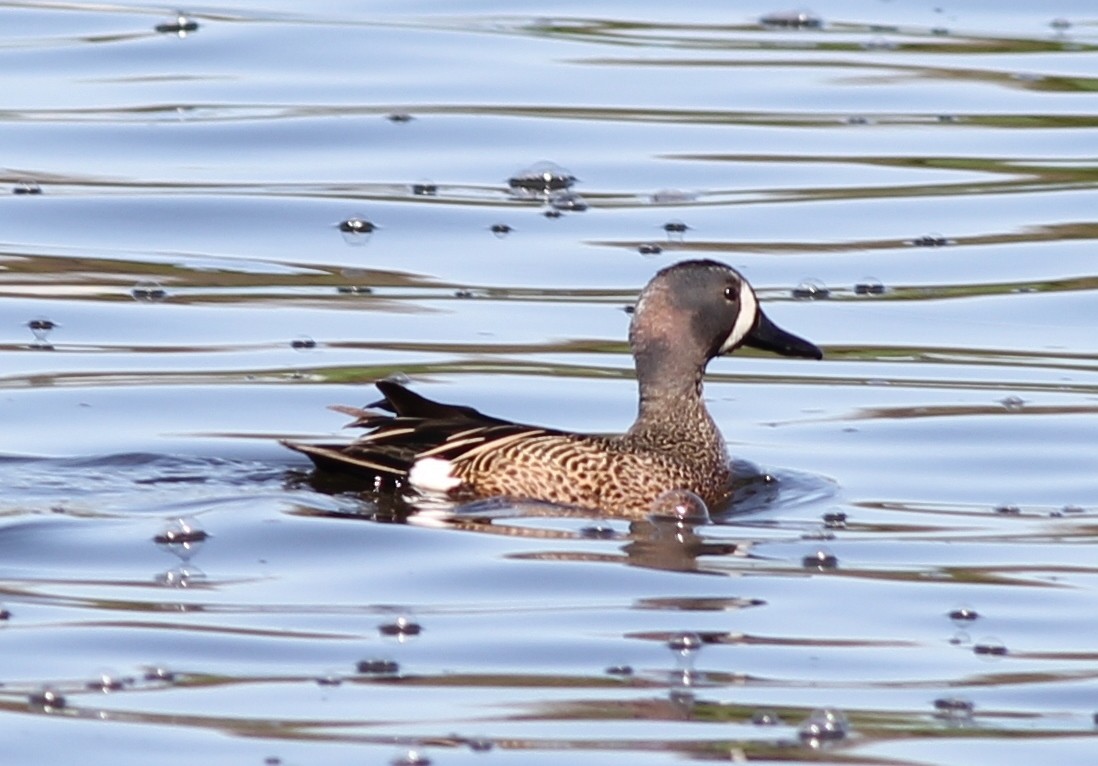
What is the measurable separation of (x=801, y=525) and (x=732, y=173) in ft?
21.2

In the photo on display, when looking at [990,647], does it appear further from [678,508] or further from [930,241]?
[930,241]

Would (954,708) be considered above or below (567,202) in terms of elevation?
below

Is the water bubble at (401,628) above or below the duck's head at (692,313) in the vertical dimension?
below

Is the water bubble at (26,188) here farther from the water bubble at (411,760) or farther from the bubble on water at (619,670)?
the water bubble at (411,760)

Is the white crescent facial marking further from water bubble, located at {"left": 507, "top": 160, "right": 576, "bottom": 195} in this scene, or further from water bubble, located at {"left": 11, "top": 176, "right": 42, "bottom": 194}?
water bubble, located at {"left": 11, "top": 176, "right": 42, "bottom": 194}

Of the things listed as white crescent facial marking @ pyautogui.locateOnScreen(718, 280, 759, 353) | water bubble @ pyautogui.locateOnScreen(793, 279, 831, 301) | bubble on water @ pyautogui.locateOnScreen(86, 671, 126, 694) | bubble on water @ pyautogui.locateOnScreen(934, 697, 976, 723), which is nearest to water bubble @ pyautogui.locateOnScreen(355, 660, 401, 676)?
bubble on water @ pyautogui.locateOnScreen(86, 671, 126, 694)

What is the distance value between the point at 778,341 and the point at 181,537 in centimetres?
266

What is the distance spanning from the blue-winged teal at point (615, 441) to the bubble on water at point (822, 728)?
288 cm

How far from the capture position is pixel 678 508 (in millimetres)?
8906

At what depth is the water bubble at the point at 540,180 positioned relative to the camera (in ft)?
47.1

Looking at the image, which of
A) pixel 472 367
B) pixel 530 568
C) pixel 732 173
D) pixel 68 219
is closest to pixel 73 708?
pixel 530 568

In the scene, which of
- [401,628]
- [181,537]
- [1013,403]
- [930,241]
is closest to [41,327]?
[181,537]

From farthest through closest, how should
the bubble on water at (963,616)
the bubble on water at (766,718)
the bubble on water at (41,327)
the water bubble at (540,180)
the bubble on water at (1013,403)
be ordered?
the water bubble at (540,180)
the bubble on water at (41,327)
the bubble on water at (1013,403)
the bubble on water at (963,616)
the bubble on water at (766,718)

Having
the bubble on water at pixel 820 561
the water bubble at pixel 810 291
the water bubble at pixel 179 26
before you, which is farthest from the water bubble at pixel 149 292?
the water bubble at pixel 179 26
